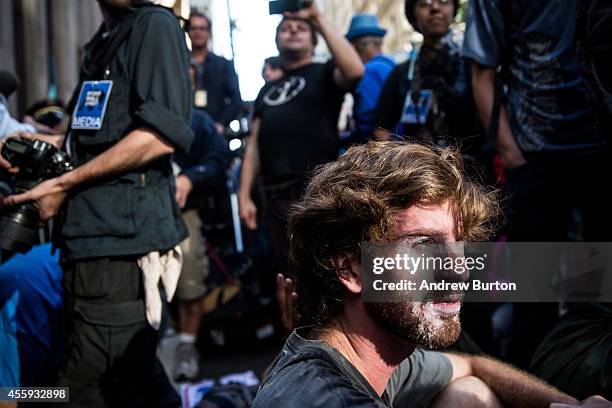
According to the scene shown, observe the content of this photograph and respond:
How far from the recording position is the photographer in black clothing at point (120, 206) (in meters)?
2.37

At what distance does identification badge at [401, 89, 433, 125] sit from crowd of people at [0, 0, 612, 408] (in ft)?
0.04

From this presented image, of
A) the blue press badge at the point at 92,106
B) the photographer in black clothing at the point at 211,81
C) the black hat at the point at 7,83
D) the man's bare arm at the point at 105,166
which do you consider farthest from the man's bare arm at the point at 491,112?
the photographer in black clothing at the point at 211,81

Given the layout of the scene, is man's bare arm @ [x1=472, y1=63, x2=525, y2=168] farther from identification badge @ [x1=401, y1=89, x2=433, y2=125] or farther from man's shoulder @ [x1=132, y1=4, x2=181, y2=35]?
man's shoulder @ [x1=132, y1=4, x2=181, y2=35]

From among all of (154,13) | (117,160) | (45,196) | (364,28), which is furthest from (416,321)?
(364,28)

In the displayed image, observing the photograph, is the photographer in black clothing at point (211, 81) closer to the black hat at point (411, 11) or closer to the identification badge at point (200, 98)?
the identification badge at point (200, 98)

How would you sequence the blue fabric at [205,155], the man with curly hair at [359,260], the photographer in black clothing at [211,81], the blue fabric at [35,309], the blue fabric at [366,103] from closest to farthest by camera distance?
the man with curly hair at [359,260] → the blue fabric at [35,309] → the blue fabric at [366,103] → the blue fabric at [205,155] → the photographer in black clothing at [211,81]

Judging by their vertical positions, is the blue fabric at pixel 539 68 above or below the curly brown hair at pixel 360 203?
above

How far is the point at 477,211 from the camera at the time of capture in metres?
1.71

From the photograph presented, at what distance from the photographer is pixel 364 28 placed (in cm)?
564

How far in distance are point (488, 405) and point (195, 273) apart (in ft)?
9.21

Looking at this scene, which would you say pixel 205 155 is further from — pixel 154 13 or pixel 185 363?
pixel 154 13

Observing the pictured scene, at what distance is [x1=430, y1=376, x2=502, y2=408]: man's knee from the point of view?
7.01 ft

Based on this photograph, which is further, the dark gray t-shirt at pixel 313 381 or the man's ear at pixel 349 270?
the man's ear at pixel 349 270

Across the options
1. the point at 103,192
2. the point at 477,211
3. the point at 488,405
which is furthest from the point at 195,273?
the point at 477,211
